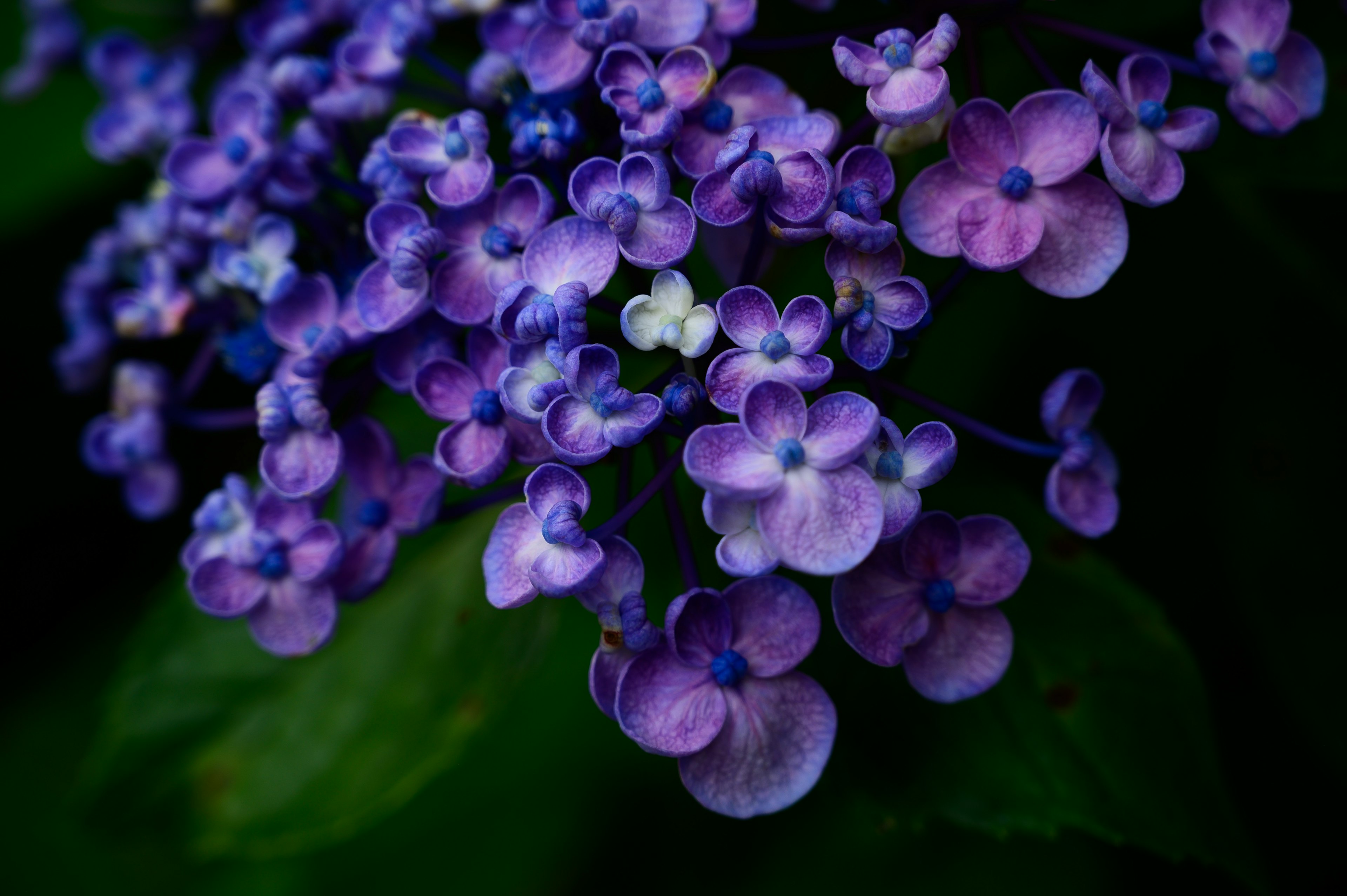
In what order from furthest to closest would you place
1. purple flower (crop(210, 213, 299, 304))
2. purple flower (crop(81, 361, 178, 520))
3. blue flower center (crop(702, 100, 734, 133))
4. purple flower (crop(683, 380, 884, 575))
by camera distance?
purple flower (crop(81, 361, 178, 520))
purple flower (crop(210, 213, 299, 304))
blue flower center (crop(702, 100, 734, 133))
purple flower (crop(683, 380, 884, 575))

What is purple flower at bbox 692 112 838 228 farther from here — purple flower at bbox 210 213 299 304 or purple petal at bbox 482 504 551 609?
purple flower at bbox 210 213 299 304

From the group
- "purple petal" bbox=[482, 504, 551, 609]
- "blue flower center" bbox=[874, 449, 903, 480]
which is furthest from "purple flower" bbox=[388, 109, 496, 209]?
"blue flower center" bbox=[874, 449, 903, 480]

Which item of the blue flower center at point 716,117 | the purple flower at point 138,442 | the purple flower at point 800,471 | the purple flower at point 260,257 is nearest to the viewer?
the purple flower at point 800,471

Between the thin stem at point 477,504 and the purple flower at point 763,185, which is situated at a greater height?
the purple flower at point 763,185

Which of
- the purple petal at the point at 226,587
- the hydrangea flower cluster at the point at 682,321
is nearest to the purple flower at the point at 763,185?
the hydrangea flower cluster at the point at 682,321

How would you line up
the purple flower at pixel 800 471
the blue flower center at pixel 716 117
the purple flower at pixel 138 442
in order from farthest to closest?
the purple flower at pixel 138 442
the blue flower center at pixel 716 117
the purple flower at pixel 800 471

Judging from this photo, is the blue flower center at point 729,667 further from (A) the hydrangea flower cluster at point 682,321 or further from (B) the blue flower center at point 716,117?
(B) the blue flower center at point 716,117
